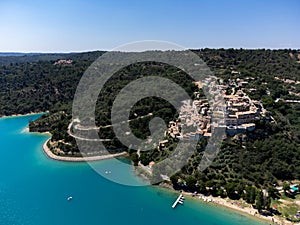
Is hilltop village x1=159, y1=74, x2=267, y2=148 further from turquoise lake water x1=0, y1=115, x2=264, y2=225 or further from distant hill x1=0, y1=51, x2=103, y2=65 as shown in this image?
distant hill x1=0, y1=51, x2=103, y2=65

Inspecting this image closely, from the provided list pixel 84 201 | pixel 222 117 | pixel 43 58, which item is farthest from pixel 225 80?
pixel 43 58

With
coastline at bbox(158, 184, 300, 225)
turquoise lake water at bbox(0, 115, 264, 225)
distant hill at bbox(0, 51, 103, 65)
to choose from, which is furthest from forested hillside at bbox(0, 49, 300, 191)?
distant hill at bbox(0, 51, 103, 65)

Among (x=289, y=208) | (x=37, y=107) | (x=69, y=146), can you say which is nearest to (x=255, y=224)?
(x=289, y=208)

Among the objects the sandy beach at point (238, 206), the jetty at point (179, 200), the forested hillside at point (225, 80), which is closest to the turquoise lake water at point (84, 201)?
the jetty at point (179, 200)

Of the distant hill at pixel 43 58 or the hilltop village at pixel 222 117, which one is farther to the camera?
the distant hill at pixel 43 58

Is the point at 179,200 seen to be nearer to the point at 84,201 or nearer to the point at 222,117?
the point at 84,201

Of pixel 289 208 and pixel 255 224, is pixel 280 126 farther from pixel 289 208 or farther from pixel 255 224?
pixel 255 224

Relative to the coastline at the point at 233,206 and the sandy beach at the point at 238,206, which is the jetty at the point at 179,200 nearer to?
the coastline at the point at 233,206

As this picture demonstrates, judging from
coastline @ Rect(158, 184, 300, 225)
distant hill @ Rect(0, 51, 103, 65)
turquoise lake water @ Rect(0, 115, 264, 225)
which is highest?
distant hill @ Rect(0, 51, 103, 65)
